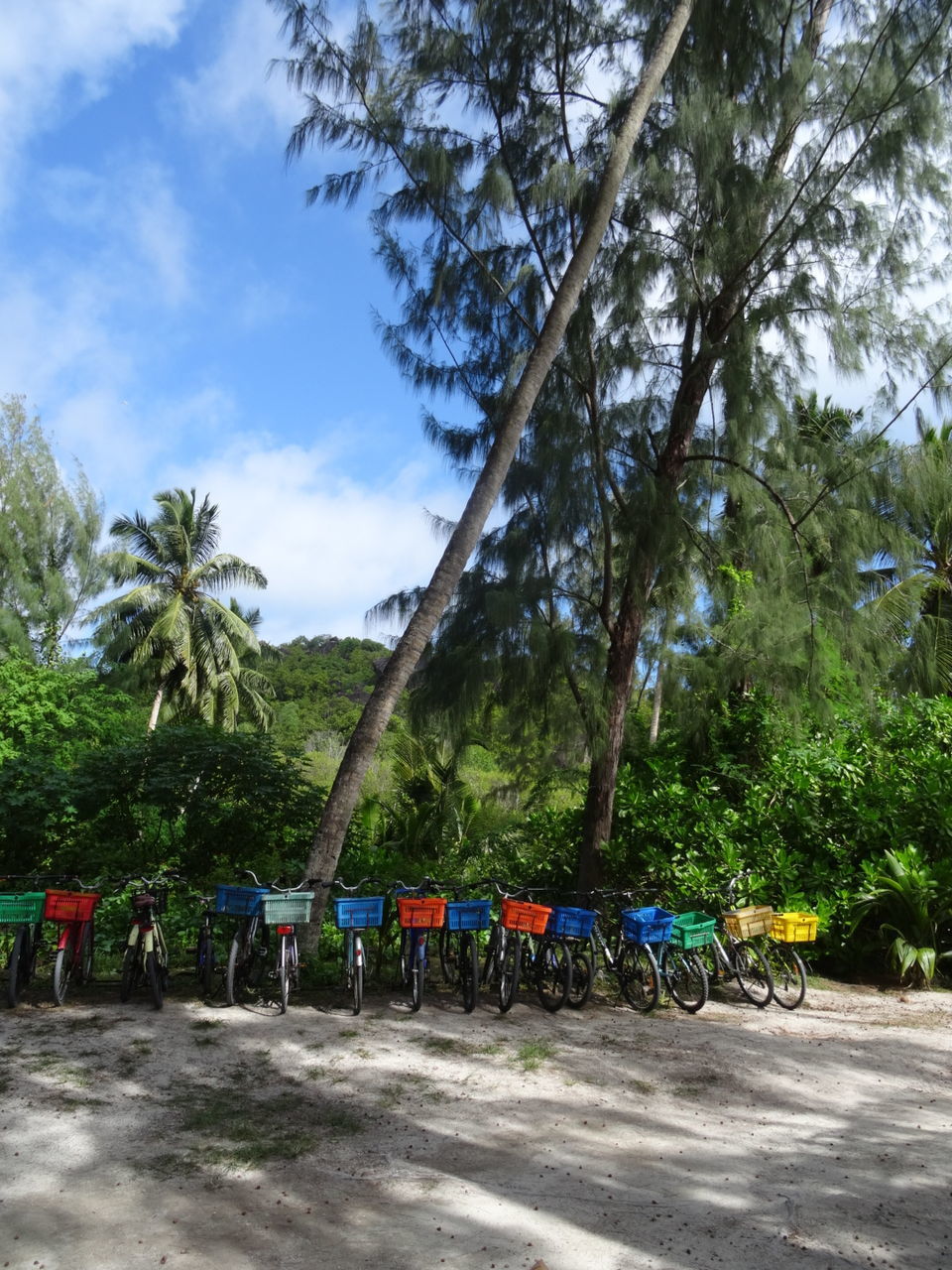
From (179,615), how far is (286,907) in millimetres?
21573

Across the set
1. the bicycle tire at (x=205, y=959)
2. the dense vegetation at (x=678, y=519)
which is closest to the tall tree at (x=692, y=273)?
the dense vegetation at (x=678, y=519)

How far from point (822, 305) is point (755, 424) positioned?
1.14 m

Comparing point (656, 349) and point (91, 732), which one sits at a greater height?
point (656, 349)

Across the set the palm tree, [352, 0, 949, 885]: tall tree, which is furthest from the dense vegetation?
the palm tree

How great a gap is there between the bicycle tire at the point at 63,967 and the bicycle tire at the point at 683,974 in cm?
400

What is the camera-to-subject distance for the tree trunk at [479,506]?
7.06 m

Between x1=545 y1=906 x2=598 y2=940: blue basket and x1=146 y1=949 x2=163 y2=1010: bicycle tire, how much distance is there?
2.57 meters

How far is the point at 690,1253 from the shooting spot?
3064mm

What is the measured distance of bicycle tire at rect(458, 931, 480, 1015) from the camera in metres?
6.21

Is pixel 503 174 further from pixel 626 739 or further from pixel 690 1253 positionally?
pixel 690 1253

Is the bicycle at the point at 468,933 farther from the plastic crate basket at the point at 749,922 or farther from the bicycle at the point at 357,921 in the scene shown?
the plastic crate basket at the point at 749,922

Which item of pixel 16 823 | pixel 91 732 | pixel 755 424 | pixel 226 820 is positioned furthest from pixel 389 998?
pixel 91 732

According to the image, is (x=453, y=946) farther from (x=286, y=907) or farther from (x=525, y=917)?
(x=286, y=907)

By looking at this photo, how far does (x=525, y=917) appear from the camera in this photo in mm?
6266
